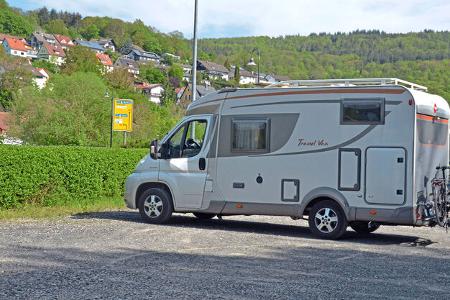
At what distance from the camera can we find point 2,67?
A: 99.4m

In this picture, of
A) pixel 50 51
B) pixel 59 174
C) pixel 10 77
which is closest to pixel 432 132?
pixel 59 174

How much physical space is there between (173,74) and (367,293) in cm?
15271

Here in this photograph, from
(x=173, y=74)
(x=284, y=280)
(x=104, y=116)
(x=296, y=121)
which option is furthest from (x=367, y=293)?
(x=173, y=74)

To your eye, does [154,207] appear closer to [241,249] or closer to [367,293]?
[241,249]

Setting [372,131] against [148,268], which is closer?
[148,268]

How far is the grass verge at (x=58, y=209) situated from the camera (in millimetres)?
15488

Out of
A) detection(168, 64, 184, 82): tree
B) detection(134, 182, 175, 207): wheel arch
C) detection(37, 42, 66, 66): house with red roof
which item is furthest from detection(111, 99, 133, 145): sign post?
detection(37, 42, 66, 66): house with red roof

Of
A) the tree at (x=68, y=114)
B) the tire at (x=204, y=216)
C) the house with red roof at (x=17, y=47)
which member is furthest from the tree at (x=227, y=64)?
the tire at (x=204, y=216)

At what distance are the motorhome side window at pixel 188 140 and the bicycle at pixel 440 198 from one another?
4.49 metres

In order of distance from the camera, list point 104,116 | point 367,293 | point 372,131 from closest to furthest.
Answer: point 367,293 < point 372,131 < point 104,116

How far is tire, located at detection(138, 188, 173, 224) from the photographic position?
48.0ft

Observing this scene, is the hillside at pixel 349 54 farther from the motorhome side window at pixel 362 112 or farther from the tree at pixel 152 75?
the motorhome side window at pixel 362 112

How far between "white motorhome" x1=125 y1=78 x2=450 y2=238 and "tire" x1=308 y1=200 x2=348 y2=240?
0.02 m

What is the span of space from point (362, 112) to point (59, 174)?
802 centimetres
